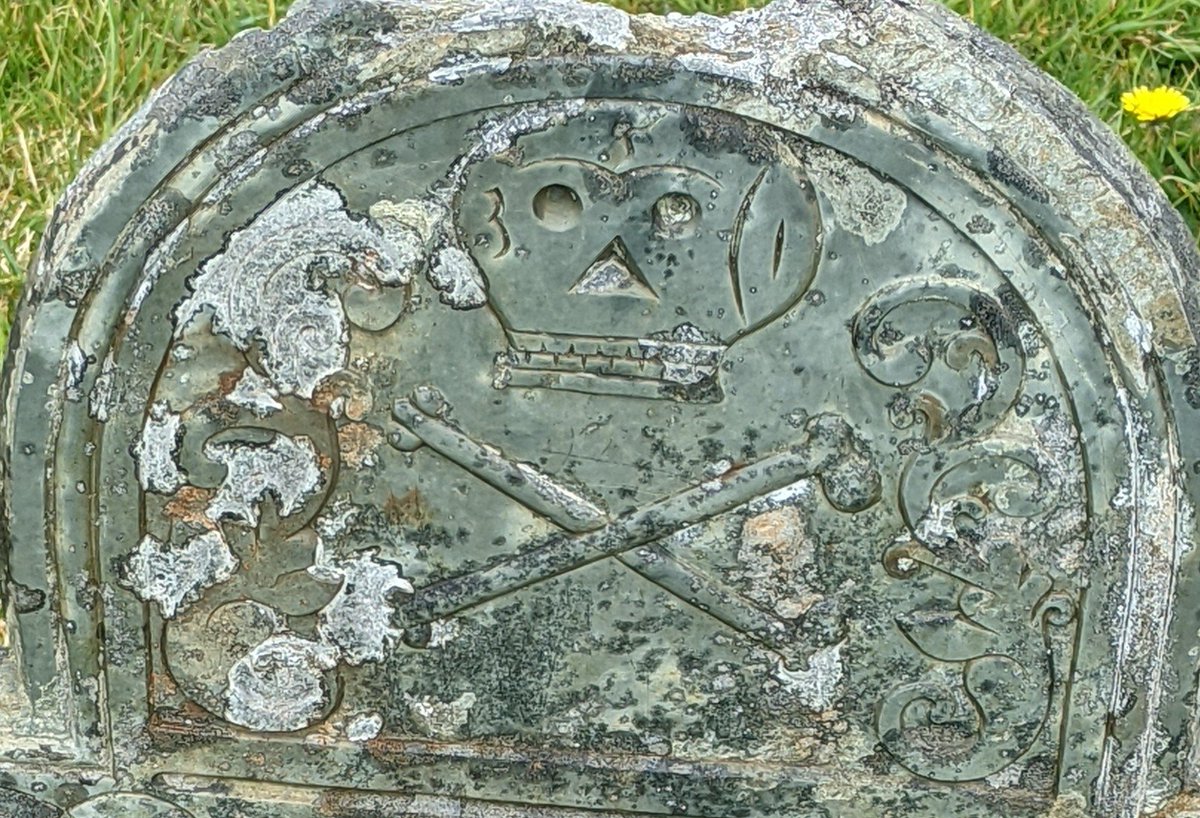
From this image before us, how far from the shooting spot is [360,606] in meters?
1.95

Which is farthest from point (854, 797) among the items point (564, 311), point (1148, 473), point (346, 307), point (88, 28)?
point (88, 28)

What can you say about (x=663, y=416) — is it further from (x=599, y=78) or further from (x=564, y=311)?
(x=599, y=78)

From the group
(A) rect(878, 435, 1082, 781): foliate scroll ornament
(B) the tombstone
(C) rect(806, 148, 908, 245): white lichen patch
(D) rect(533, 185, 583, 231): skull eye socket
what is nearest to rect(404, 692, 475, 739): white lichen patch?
(B) the tombstone

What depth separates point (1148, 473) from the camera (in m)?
1.76

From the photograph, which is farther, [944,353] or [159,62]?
[159,62]

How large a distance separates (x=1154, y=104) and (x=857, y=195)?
48.9 inches

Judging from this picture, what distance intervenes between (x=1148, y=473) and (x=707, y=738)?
622 mm

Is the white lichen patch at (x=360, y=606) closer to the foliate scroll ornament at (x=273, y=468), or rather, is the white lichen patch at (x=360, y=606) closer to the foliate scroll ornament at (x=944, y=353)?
the foliate scroll ornament at (x=273, y=468)

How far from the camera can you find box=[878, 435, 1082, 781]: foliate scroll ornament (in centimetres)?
180

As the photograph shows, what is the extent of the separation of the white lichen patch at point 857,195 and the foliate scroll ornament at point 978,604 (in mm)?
280

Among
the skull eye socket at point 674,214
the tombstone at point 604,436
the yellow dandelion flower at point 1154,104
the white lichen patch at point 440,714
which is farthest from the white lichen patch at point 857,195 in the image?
the yellow dandelion flower at point 1154,104

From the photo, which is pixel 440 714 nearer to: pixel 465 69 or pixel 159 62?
pixel 465 69

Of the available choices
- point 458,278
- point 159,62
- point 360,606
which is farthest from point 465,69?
point 159,62

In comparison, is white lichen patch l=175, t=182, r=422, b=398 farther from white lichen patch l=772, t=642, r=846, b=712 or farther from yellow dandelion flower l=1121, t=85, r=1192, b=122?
yellow dandelion flower l=1121, t=85, r=1192, b=122
